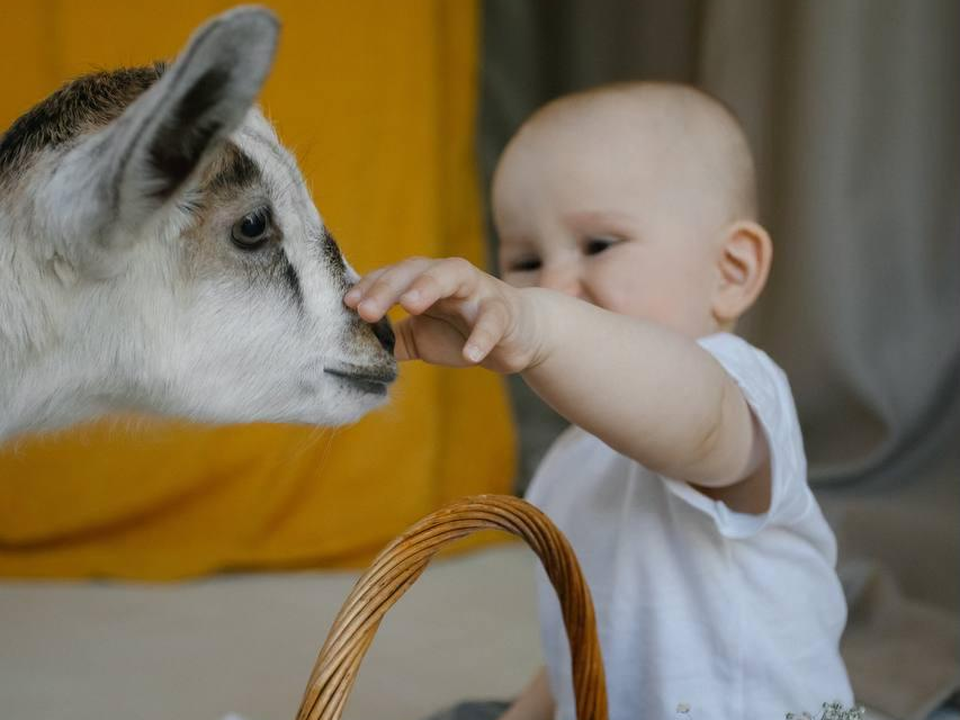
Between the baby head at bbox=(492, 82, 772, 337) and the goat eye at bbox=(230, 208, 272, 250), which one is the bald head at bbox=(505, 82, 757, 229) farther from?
the goat eye at bbox=(230, 208, 272, 250)

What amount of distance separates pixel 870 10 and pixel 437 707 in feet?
3.73

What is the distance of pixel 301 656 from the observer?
1403mm

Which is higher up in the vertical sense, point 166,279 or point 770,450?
point 166,279

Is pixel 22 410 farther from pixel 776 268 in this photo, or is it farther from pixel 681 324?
pixel 776 268

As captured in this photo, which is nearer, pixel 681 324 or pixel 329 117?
pixel 681 324

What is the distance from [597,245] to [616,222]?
3 centimetres

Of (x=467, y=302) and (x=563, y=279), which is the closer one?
(x=467, y=302)

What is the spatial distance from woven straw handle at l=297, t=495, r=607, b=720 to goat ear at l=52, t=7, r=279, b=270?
0.24 m

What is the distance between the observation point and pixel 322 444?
1.68m

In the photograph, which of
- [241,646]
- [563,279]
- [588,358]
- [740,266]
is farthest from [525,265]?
[241,646]

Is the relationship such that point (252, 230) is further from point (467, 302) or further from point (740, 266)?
point (740, 266)

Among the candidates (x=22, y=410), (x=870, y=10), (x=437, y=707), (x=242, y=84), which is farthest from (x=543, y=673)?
(x=870, y=10)

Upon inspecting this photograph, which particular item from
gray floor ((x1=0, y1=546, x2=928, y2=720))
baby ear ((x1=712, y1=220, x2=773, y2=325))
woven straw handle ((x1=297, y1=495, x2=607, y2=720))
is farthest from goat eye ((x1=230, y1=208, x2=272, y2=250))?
gray floor ((x1=0, y1=546, x2=928, y2=720))

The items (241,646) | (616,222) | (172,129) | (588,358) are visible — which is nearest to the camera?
(172,129)
